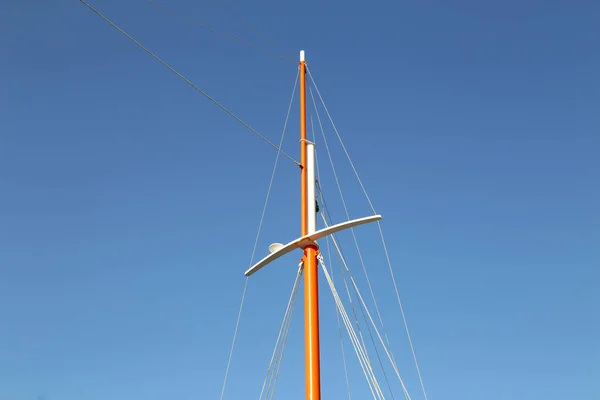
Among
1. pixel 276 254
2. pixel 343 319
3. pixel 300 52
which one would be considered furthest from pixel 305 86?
pixel 343 319

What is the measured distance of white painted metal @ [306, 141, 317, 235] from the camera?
2316 cm

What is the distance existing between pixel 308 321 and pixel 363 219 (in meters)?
3.55

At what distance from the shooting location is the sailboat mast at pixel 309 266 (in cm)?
2017

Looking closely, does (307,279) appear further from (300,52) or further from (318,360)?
(300,52)

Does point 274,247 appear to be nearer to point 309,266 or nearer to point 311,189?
point 309,266

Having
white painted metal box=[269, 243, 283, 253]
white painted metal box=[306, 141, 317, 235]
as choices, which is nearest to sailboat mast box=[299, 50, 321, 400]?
white painted metal box=[306, 141, 317, 235]

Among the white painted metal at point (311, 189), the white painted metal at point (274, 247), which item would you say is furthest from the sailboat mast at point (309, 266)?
the white painted metal at point (274, 247)

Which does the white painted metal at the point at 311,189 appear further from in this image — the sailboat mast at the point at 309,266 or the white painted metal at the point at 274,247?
the white painted metal at the point at 274,247

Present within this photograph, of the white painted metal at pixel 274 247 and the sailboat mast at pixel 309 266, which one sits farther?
the white painted metal at pixel 274 247

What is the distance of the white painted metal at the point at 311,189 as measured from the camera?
23.2 meters

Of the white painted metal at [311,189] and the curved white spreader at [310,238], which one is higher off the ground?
the white painted metal at [311,189]

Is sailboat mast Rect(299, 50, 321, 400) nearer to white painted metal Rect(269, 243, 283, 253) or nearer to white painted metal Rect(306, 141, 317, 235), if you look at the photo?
white painted metal Rect(306, 141, 317, 235)

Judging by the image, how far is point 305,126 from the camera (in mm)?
24984

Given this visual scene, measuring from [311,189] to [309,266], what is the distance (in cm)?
280
